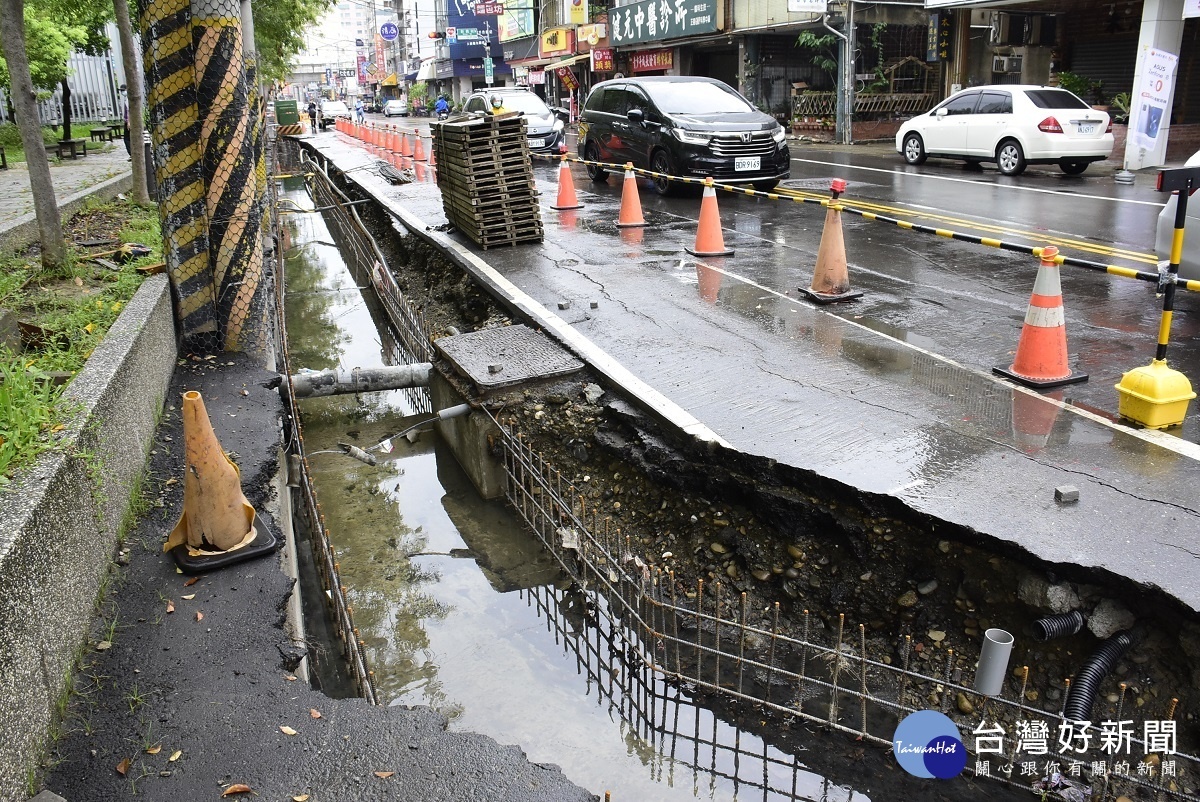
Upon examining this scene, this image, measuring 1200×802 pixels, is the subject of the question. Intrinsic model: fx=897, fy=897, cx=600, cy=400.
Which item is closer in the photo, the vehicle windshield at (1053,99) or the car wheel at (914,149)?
the vehicle windshield at (1053,99)

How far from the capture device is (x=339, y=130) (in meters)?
48.5

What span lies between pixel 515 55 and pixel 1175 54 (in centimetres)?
4543

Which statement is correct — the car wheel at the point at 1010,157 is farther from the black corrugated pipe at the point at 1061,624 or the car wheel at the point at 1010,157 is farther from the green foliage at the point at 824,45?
the black corrugated pipe at the point at 1061,624

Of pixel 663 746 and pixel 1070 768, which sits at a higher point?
pixel 1070 768

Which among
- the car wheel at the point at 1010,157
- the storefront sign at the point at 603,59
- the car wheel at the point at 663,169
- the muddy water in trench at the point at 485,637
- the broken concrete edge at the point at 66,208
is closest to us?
the muddy water in trench at the point at 485,637

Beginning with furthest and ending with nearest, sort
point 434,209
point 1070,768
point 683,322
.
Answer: point 434,209, point 683,322, point 1070,768

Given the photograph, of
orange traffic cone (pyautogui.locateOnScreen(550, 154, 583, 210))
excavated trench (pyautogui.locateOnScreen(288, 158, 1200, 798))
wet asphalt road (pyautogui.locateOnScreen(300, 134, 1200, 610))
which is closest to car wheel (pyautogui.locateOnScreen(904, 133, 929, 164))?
wet asphalt road (pyautogui.locateOnScreen(300, 134, 1200, 610))

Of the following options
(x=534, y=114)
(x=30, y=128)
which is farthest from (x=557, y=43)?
(x=30, y=128)

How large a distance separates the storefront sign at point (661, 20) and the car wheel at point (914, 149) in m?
12.7

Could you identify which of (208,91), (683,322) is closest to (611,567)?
(683,322)

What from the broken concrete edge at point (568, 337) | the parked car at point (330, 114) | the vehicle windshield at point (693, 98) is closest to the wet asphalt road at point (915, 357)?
the broken concrete edge at point (568, 337)

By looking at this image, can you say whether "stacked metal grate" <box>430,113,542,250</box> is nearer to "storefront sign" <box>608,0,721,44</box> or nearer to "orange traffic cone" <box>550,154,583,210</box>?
"orange traffic cone" <box>550,154,583,210</box>

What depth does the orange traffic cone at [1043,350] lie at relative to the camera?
582 cm

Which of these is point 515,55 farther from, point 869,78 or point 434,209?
point 434,209
